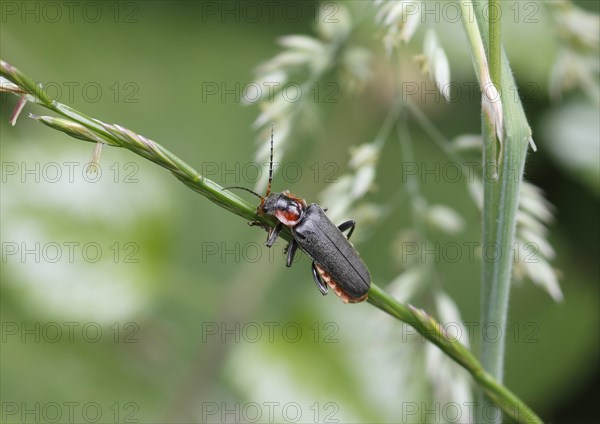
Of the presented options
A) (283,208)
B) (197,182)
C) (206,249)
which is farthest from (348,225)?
(206,249)

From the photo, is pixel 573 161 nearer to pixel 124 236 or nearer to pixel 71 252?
pixel 124 236

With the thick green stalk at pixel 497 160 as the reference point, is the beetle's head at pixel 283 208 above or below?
below

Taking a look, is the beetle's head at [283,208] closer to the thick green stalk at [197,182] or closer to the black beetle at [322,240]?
the black beetle at [322,240]

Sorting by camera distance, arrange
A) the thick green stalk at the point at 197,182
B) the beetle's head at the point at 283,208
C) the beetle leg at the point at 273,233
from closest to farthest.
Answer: the thick green stalk at the point at 197,182 < the beetle leg at the point at 273,233 < the beetle's head at the point at 283,208

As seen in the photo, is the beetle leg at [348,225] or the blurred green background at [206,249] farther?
the blurred green background at [206,249]

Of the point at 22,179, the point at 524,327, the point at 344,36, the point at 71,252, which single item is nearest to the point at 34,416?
the point at 71,252

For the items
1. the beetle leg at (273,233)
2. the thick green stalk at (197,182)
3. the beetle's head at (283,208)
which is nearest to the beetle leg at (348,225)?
the beetle's head at (283,208)
